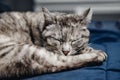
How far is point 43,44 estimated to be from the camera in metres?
1.80

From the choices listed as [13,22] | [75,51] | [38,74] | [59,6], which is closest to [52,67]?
[38,74]

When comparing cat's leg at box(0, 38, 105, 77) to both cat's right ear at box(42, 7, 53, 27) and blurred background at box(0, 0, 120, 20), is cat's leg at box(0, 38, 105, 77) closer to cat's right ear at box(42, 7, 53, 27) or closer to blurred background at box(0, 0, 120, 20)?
cat's right ear at box(42, 7, 53, 27)

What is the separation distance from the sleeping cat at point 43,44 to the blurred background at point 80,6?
204 cm

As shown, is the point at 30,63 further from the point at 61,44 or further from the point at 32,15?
the point at 32,15

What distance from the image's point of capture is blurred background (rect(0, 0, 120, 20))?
396 cm

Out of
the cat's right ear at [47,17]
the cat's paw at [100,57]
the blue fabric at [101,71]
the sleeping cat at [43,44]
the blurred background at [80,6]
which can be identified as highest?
the cat's right ear at [47,17]

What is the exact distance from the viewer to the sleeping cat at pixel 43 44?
5.22 feet

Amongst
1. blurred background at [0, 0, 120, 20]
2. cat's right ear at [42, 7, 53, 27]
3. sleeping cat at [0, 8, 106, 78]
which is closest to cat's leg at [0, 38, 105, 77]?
sleeping cat at [0, 8, 106, 78]

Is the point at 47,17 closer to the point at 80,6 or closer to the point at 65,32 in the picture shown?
the point at 65,32

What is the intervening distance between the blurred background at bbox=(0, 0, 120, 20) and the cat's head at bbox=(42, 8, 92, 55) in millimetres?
2133

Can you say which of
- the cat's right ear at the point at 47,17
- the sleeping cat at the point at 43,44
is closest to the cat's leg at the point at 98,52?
the sleeping cat at the point at 43,44

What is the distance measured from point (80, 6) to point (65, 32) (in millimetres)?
2304

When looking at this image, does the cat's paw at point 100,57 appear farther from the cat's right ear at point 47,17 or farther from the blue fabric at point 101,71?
the cat's right ear at point 47,17

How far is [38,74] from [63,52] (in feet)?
0.61
